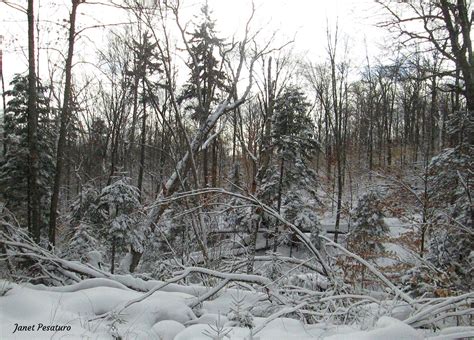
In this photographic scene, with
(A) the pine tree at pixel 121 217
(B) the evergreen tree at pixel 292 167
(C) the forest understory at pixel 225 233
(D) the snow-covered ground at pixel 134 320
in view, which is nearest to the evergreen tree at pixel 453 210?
(C) the forest understory at pixel 225 233

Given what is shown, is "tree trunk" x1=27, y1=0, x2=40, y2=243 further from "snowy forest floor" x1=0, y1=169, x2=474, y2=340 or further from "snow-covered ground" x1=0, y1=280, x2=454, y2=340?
"snow-covered ground" x1=0, y1=280, x2=454, y2=340

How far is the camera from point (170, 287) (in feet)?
13.8

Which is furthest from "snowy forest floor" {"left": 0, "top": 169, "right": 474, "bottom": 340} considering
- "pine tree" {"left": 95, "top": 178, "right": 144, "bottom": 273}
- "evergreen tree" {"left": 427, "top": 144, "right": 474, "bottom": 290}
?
"pine tree" {"left": 95, "top": 178, "right": 144, "bottom": 273}

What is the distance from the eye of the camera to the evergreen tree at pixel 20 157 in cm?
1518

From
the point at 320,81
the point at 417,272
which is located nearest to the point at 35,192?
the point at 417,272

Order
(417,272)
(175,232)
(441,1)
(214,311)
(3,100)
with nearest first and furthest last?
(214,311) < (417,272) < (441,1) < (175,232) < (3,100)

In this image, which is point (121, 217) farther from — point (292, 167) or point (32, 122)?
point (292, 167)

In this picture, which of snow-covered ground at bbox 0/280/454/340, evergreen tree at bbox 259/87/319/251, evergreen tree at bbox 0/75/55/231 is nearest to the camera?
snow-covered ground at bbox 0/280/454/340

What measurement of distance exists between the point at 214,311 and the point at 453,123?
24.7 ft

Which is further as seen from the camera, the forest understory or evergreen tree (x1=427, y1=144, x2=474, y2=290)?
evergreen tree (x1=427, y1=144, x2=474, y2=290)

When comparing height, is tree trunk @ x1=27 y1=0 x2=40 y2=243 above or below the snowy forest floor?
above

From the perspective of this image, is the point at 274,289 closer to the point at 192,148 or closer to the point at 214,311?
the point at 214,311

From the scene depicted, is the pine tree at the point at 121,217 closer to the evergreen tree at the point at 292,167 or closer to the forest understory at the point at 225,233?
the forest understory at the point at 225,233

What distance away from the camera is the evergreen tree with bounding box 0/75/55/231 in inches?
598
